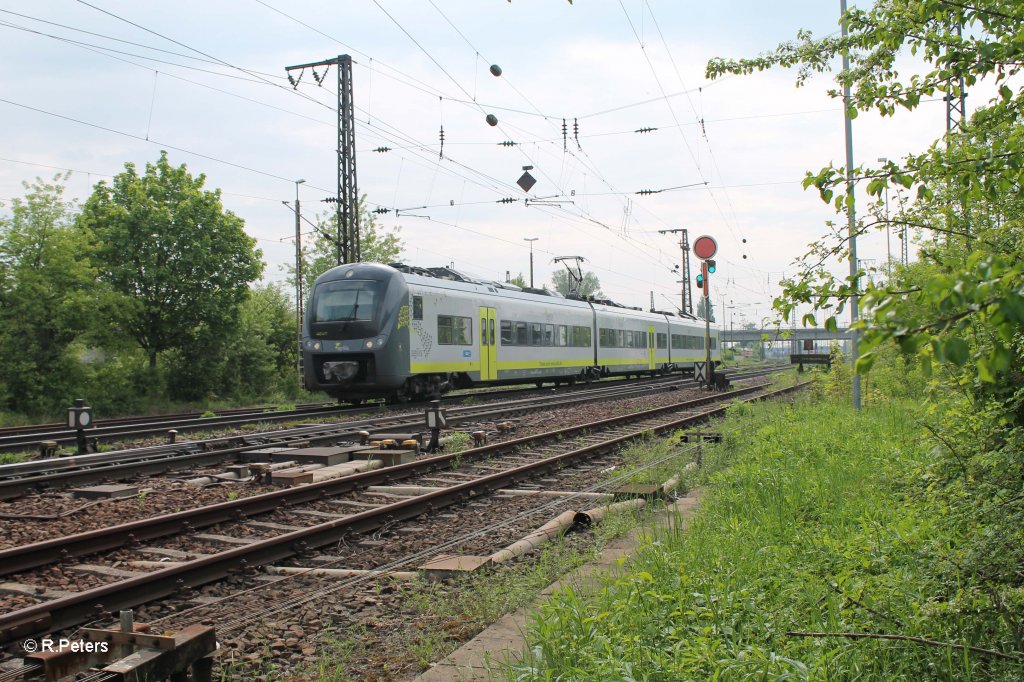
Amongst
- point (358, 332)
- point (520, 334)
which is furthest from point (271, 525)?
point (520, 334)

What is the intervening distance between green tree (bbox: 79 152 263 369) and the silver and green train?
723cm

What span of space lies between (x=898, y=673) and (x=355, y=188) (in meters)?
22.8

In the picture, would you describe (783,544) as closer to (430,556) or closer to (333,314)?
(430,556)

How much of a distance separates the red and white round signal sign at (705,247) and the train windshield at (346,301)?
7.58m

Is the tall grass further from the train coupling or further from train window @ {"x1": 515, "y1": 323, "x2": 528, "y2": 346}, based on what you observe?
train window @ {"x1": 515, "y1": 323, "x2": 528, "y2": 346}

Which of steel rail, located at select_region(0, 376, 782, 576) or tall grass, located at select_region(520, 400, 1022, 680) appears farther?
steel rail, located at select_region(0, 376, 782, 576)

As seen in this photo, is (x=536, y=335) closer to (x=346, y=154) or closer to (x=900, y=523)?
(x=346, y=154)

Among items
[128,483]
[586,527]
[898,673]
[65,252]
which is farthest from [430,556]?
[65,252]

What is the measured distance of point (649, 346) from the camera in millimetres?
36531

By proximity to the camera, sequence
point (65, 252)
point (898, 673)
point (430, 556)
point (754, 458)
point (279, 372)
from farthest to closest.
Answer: point (279, 372)
point (65, 252)
point (754, 458)
point (430, 556)
point (898, 673)

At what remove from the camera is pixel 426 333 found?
64.6ft

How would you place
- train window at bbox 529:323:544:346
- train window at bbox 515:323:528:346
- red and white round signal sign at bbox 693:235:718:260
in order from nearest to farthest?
red and white round signal sign at bbox 693:235:718:260
train window at bbox 515:323:528:346
train window at bbox 529:323:544:346

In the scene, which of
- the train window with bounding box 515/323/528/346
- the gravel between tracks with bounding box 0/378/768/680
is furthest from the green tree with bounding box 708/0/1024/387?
the train window with bounding box 515/323/528/346

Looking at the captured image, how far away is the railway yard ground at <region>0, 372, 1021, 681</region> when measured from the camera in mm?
3406
